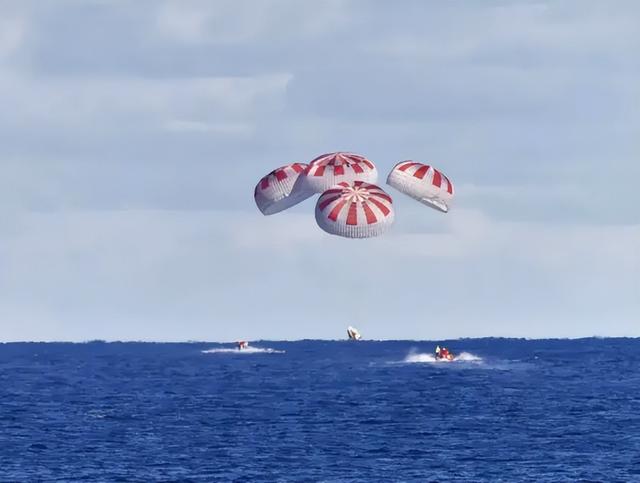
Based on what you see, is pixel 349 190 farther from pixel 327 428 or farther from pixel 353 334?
pixel 353 334

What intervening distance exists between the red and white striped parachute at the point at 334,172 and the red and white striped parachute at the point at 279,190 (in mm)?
2797

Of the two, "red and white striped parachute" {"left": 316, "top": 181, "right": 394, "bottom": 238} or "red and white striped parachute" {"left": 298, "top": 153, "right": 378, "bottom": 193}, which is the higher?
"red and white striped parachute" {"left": 298, "top": 153, "right": 378, "bottom": 193}

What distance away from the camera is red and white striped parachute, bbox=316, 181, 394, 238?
75.9m

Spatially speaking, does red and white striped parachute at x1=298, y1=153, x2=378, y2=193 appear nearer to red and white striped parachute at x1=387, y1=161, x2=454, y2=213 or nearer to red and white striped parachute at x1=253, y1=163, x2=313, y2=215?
red and white striped parachute at x1=387, y1=161, x2=454, y2=213

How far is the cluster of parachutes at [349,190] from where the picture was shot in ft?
250

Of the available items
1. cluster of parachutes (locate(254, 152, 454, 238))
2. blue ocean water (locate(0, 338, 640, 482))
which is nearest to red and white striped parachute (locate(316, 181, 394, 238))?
cluster of parachutes (locate(254, 152, 454, 238))

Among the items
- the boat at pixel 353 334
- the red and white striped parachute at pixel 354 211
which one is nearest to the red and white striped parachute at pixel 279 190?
the red and white striped parachute at pixel 354 211

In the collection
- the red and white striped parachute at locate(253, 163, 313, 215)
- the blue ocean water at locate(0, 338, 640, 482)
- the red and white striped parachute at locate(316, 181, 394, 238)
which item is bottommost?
the blue ocean water at locate(0, 338, 640, 482)

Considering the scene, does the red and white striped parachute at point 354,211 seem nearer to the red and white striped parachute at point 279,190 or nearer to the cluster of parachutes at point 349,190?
the cluster of parachutes at point 349,190

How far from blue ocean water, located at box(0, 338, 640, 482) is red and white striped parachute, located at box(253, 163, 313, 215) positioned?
519 inches

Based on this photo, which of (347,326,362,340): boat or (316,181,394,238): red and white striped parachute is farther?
(347,326,362,340): boat

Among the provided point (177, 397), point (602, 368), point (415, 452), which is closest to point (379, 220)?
point (415, 452)

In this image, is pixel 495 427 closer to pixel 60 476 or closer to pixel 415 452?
pixel 415 452

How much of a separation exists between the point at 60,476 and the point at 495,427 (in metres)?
29.7
